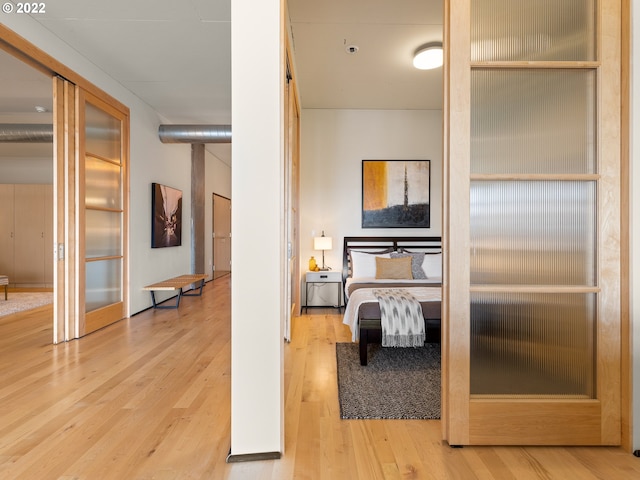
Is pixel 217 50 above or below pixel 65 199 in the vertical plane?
above

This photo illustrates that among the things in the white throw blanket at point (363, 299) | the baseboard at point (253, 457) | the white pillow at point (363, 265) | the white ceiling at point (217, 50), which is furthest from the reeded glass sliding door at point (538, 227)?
the white pillow at point (363, 265)

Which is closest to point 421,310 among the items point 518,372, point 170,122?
point 518,372

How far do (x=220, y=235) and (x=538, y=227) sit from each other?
7656 mm

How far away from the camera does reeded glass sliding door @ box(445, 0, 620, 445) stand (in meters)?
1.70

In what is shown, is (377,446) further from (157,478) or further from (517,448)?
(157,478)

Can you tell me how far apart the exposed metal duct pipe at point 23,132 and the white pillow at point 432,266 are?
552 cm

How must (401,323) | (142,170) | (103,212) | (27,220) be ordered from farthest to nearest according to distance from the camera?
(27,220), (142,170), (103,212), (401,323)

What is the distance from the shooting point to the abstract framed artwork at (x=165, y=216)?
4965mm

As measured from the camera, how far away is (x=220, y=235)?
8508 mm

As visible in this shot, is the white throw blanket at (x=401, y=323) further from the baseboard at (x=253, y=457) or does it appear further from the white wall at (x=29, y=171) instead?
the white wall at (x=29, y=171)

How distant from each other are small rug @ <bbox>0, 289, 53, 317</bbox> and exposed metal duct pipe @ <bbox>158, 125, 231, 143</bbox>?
3.11 m

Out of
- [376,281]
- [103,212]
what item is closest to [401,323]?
[376,281]

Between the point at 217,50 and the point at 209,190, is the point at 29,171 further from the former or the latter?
the point at 217,50

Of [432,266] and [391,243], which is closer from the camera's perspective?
[432,266]
